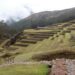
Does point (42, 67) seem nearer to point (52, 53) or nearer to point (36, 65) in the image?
point (36, 65)

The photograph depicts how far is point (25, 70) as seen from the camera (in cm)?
1260

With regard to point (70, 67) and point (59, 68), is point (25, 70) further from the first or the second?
point (70, 67)

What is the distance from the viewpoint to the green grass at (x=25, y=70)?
12.2m

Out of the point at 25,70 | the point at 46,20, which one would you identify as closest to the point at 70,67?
the point at 25,70

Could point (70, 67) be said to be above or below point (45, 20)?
above

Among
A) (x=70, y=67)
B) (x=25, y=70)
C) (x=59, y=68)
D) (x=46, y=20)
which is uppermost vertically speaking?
(x=25, y=70)

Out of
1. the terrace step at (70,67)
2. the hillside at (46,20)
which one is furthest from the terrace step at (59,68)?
the hillside at (46,20)

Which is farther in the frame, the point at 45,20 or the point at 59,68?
the point at 45,20

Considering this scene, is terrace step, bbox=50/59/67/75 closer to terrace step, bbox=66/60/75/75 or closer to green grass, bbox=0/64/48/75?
terrace step, bbox=66/60/75/75

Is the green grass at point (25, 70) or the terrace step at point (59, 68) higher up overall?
the green grass at point (25, 70)

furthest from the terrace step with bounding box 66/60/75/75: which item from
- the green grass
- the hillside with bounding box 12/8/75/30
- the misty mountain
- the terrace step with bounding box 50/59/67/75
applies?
the hillside with bounding box 12/8/75/30

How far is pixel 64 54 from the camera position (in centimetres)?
2188

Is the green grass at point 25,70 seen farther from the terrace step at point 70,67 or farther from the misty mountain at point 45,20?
the misty mountain at point 45,20

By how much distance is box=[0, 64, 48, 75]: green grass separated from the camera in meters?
12.2
